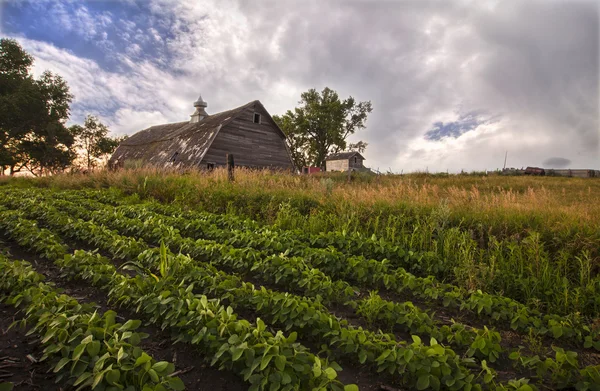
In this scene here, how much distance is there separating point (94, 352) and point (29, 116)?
42.0 meters

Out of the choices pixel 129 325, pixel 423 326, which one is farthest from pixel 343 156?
pixel 129 325

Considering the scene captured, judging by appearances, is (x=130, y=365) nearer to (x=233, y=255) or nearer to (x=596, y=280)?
(x=233, y=255)

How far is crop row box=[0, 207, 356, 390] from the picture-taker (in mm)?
2162

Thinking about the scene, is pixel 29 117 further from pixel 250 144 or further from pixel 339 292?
pixel 339 292

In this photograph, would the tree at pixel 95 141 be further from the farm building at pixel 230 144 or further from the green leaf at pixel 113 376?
the green leaf at pixel 113 376

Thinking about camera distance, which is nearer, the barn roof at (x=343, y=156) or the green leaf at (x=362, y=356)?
the green leaf at (x=362, y=356)

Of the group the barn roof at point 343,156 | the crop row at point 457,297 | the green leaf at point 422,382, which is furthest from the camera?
the barn roof at point 343,156

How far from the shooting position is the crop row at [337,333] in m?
2.40

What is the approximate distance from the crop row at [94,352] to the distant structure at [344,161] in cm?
5119

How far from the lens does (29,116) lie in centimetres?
3259

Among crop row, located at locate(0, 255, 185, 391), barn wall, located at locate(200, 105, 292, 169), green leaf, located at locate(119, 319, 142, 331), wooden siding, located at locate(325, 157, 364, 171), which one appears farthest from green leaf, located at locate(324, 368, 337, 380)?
wooden siding, located at locate(325, 157, 364, 171)

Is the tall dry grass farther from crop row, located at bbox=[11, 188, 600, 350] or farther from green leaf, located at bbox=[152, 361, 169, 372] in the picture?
green leaf, located at bbox=[152, 361, 169, 372]

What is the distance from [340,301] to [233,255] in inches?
70.8

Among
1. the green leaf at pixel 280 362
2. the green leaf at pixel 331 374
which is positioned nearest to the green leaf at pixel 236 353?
the green leaf at pixel 280 362
